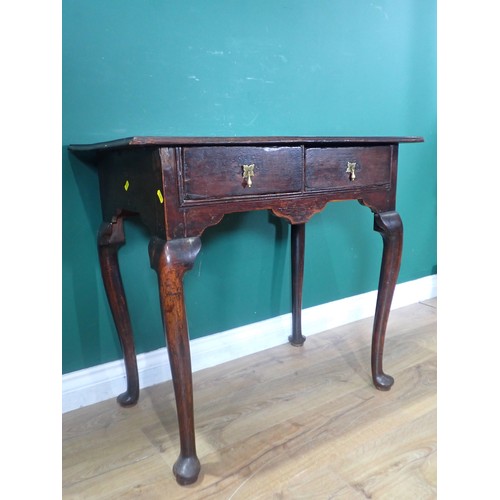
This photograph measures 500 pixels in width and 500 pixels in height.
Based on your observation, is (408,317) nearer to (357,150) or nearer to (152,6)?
(357,150)

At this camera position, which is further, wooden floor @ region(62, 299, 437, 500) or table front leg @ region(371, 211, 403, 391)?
table front leg @ region(371, 211, 403, 391)

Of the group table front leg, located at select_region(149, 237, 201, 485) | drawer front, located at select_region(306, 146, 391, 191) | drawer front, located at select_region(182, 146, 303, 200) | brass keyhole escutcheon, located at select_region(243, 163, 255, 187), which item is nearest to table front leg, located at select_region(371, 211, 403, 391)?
drawer front, located at select_region(306, 146, 391, 191)

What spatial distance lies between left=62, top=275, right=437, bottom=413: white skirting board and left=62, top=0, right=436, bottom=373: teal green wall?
1.7 inches

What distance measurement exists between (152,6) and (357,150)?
0.78m

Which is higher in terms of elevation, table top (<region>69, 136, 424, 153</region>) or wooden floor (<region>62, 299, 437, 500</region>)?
table top (<region>69, 136, 424, 153</region>)

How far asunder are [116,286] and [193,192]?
498 mm

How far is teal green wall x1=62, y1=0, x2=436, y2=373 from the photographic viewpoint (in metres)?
1.34

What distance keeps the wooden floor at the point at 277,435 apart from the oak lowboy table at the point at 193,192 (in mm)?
103

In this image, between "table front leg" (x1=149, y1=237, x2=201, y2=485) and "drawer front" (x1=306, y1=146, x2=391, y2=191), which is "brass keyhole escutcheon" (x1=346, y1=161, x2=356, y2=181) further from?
"table front leg" (x1=149, y1=237, x2=201, y2=485)

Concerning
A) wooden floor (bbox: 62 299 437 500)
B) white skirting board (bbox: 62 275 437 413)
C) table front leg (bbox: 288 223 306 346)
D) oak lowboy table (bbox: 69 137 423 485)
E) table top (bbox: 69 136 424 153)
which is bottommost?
wooden floor (bbox: 62 299 437 500)

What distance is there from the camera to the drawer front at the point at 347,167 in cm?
123

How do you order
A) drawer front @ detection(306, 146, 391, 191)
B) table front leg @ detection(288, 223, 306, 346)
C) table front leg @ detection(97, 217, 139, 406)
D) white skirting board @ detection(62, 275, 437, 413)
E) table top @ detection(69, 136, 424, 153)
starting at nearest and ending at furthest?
table top @ detection(69, 136, 424, 153), drawer front @ detection(306, 146, 391, 191), table front leg @ detection(97, 217, 139, 406), white skirting board @ detection(62, 275, 437, 413), table front leg @ detection(288, 223, 306, 346)
